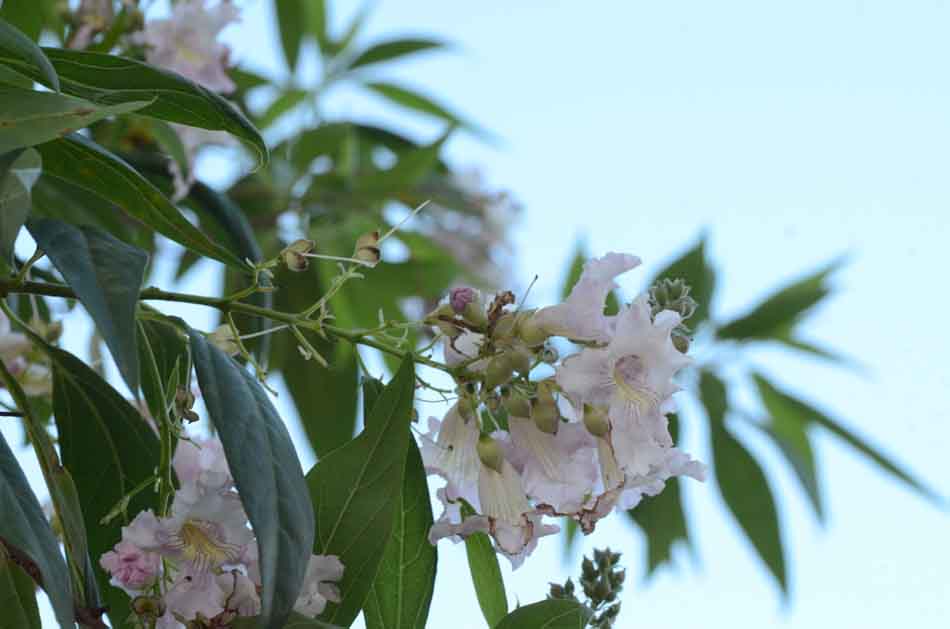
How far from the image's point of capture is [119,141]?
1.20 metres

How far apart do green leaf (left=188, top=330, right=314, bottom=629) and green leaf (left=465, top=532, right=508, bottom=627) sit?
163mm

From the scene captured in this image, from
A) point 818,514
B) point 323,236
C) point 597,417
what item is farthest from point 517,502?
point 818,514

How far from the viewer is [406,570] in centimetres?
64

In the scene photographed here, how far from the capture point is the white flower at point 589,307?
22.8 inches

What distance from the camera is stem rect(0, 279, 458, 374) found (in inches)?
22.0

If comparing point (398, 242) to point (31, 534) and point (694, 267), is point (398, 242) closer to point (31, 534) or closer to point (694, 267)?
point (694, 267)

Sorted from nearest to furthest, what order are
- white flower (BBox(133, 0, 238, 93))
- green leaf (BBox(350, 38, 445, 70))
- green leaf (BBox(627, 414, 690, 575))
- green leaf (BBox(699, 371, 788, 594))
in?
white flower (BBox(133, 0, 238, 93)) < green leaf (BBox(627, 414, 690, 575)) < green leaf (BBox(699, 371, 788, 594)) < green leaf (BBox(350, 38, 445, 70))

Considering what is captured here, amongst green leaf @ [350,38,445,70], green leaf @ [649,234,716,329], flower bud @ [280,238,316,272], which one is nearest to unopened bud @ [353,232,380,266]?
flower bud @ [280,238,316,272]

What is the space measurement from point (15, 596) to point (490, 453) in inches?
8.4

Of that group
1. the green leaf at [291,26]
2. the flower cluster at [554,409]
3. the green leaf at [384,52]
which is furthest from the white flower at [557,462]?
the green leaf at [384,52]

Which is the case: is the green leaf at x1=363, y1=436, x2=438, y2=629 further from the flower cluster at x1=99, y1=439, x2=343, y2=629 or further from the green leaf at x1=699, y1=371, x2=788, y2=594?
the green leaf at x1=699, y1=371, x2=788, y2=594

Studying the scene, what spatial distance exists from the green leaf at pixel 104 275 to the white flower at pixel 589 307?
0.17 metres

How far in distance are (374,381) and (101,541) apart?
157mm

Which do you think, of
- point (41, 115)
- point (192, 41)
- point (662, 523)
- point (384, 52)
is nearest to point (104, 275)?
point (41, 115)
